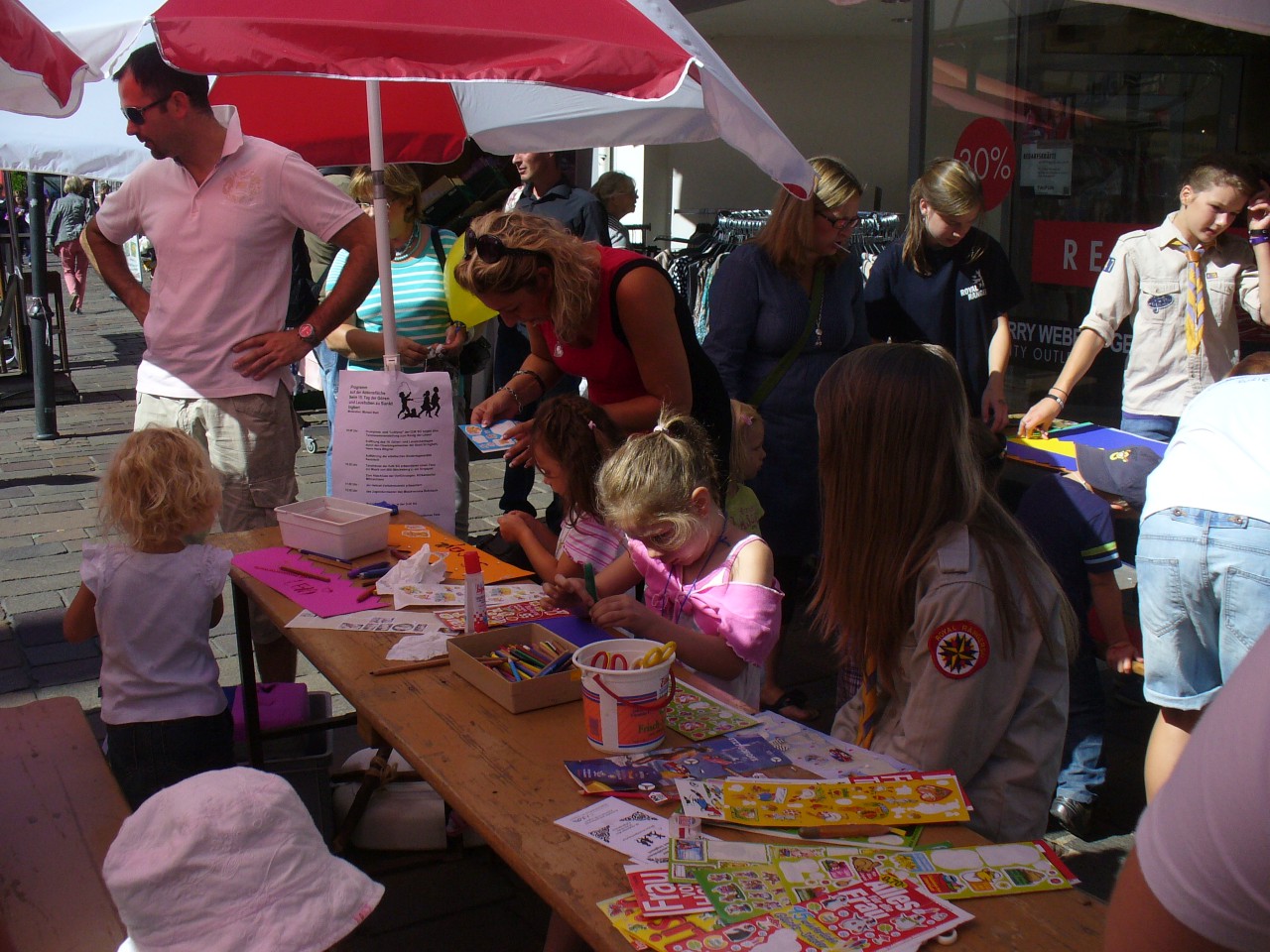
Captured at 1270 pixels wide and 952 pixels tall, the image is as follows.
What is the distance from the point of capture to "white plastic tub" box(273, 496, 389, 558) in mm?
3219

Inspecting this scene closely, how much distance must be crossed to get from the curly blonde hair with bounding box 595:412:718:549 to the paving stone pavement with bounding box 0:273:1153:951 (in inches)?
45.3

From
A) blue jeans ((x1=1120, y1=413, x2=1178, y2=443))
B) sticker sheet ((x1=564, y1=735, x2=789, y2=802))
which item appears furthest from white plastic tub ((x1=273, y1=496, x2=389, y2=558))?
blue jeans ((x1=1120, y1=413, x2=1178, y2=443))

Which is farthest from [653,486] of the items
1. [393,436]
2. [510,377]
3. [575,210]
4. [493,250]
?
[575,210]

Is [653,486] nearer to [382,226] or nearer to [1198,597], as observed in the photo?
[1198,597]

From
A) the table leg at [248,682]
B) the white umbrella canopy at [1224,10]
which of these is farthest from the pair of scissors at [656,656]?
the table leg at [248,682]

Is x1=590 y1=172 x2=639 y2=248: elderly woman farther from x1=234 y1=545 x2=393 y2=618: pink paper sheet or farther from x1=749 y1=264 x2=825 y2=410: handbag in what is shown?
x1=234 y1=545 x2=393 y2=618: pink paper sheet

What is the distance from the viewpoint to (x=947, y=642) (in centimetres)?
198

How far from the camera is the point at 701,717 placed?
2195mm

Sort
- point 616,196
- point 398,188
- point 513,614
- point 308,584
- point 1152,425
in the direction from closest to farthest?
point 513,614
point 308,584
point 1152,425
point 398,188
point 616,196

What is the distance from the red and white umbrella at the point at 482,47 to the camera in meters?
2.84

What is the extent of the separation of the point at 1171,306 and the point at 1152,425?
46cm

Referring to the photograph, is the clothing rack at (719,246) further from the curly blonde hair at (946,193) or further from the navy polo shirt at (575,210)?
the curly blonde hair at (946,193)

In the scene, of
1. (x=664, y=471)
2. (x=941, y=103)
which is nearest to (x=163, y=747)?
(x=664, y=471)

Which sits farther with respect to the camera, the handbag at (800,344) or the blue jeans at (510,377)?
the blue jeans at (510,377)
